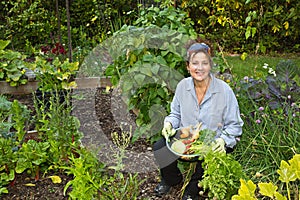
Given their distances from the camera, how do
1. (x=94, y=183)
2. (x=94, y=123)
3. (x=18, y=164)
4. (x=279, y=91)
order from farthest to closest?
(x=94, y=123)
(x=279, y=91)
(x=18, y=164)
(x=94, y=183)

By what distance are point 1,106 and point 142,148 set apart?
1.12 meters

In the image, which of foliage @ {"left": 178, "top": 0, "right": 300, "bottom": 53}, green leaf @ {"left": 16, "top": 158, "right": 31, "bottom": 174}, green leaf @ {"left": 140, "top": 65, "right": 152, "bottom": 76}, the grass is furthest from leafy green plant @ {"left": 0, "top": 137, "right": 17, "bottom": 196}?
foliage @ {"left": 178, "top": 0, "right": 300, "bottom": 53}

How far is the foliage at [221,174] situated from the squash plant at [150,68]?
1053 mm

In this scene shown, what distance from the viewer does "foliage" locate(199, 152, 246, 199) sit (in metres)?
2.14

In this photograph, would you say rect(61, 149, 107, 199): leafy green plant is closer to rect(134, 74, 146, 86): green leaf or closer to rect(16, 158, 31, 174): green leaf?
rect(16, 158, 31, 174): green leaf

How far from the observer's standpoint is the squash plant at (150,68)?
10.7ft

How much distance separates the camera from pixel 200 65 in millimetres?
2521

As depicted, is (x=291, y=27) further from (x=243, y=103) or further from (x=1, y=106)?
(x=1, y=106)

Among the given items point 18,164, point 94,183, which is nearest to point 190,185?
point 94,183

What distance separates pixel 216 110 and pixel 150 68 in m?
0.82

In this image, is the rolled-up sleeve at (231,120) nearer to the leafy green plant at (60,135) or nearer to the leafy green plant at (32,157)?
the leafy green plant at (60,135)

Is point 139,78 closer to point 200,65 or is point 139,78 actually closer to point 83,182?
point 200,65

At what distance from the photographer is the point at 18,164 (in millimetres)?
2857

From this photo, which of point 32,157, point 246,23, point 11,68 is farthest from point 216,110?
point 246,23
